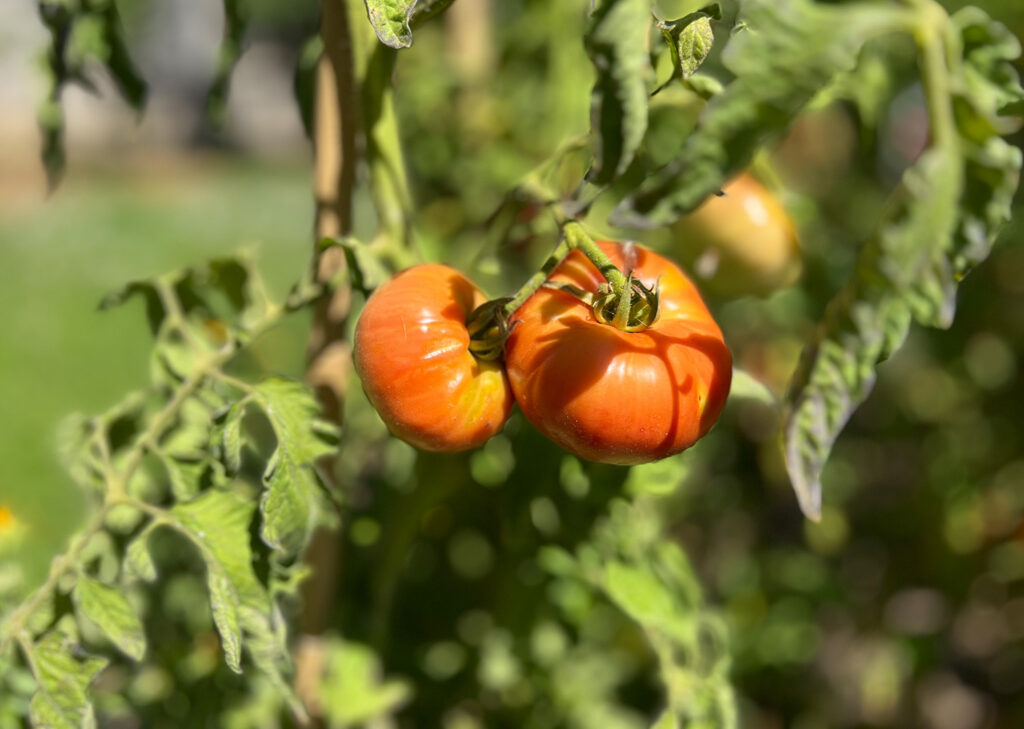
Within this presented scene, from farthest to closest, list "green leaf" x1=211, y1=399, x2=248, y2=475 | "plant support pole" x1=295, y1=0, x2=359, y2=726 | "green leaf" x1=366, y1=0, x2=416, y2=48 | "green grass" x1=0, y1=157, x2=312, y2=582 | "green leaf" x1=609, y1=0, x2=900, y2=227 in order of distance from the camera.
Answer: "green grass" x1=0, y1=157, x2=312, y2=582 < "plant support pole" x1=295, y1=0, x2=359, y2=726 < "green leaf" x1=211, y1=399, x2=248, y2=475 < "green leaf" x1=366, y1=0, x2=416, y2=48 < "green leaf" x1=609, y1=0, x2=900, y2=227

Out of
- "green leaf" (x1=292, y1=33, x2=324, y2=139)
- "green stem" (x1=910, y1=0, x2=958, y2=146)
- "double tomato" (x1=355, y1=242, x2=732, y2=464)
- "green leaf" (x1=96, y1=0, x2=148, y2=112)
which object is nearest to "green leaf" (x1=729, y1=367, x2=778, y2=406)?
"double tomato" (x1=355, y1=242, x2=732, y2=464)

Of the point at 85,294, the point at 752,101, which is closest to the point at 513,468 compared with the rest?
the point at 752,101

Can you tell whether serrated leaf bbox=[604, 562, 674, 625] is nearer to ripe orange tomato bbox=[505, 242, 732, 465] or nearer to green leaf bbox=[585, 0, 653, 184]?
ripe orange tomato bbox=[505, 242, 732, 465]

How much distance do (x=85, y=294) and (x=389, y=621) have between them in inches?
164

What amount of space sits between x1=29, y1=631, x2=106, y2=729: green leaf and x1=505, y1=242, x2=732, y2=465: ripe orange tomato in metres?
0.36

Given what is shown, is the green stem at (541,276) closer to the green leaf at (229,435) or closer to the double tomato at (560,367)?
the double tomato at (560,367)

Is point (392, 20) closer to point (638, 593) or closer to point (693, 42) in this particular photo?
point (693, 42)

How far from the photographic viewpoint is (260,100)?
1270cm

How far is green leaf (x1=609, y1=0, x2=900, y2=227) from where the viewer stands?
411mm

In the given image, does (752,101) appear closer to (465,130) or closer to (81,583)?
(81,583)

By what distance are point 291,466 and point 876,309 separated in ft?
1.27

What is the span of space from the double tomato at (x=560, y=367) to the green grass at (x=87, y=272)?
1.07 ft

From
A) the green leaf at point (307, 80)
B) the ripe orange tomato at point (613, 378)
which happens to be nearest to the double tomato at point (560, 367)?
the ripe orange tomato at point (613, 378)

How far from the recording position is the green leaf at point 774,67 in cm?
41
